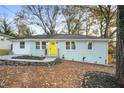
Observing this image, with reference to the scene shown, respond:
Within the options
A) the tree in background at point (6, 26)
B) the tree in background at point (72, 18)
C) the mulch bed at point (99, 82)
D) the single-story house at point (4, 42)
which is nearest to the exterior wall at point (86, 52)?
the tree in background at point (72, 18)

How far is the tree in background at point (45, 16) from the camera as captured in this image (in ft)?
90.6

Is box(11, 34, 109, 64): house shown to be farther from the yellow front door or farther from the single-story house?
the single-story house

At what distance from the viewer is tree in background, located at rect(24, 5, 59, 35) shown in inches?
1088

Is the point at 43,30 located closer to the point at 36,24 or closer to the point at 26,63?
the point at 36,24

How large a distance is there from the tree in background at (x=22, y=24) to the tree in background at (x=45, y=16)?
0.88 m

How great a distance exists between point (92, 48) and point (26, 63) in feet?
26.3

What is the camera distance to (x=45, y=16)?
2834 cm

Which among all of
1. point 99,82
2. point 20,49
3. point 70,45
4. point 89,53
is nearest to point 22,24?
point 20,49

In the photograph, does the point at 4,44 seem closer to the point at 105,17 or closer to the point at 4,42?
the point at 4,42

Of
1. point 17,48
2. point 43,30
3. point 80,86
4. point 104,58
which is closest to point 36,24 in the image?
point 43,30

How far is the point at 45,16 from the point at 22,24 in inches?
113

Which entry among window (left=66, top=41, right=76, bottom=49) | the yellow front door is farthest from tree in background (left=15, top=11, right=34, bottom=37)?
window (left=66, top=41, right=76, bottom=49)

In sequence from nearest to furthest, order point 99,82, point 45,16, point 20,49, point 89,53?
point 99,82
point 89,53
point 20,49
point 45,16

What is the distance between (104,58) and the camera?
2012cm
